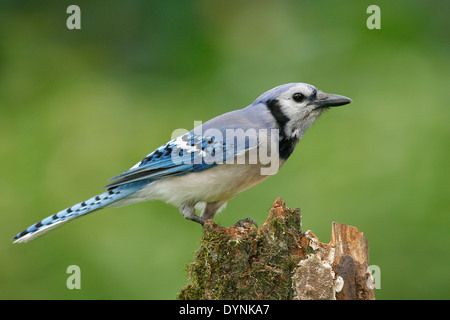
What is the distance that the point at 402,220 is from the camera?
15.7 feet

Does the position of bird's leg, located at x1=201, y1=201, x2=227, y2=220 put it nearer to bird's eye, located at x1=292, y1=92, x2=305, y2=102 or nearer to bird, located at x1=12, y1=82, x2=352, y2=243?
bird, located at x1=12, y1=82, x2=352, y2=243

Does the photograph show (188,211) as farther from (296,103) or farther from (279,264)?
(279,264)

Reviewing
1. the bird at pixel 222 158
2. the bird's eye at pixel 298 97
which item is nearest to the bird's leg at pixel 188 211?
the bird at pixel 222 158

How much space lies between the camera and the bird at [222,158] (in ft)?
12.3

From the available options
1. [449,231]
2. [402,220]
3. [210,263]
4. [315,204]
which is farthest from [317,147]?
[210,263]

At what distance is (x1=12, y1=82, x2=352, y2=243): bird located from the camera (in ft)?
12.3

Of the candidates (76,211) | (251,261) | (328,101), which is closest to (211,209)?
(76,211)

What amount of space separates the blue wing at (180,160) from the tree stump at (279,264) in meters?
0.91

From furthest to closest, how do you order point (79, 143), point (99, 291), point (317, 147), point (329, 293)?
point (79, 143), point (317, 147), point (99, 291), point (329, 293)

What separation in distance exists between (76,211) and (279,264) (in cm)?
165

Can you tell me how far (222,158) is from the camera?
Result: 12.3 feet

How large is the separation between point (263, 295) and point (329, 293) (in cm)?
30

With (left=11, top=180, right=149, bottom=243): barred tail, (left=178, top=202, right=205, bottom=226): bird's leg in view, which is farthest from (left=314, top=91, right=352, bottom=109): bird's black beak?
(left=11, top=180, right=149, bottom=243): barred tail

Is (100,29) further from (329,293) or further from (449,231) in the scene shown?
(329,293)
